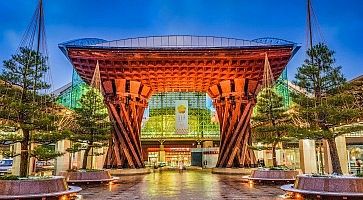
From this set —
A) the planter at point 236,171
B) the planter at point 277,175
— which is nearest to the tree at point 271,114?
the planter at point 277,175

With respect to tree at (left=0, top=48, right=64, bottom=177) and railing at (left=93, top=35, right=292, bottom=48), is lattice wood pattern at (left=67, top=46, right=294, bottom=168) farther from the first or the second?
tree at (left=0, top=48, right=64, bottom=177)

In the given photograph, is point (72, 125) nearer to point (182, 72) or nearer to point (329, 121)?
point (182, 72)

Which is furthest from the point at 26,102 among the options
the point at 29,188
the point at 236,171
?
the point at 236,171

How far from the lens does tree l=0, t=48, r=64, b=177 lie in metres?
12.3

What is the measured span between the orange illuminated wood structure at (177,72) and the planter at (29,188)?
57.9ft

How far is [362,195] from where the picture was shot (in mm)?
10477

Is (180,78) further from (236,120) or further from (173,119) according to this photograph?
(173,119)

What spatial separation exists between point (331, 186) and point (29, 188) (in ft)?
32.8

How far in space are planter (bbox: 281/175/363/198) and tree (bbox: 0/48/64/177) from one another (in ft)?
30.6

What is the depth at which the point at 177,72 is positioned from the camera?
102ft

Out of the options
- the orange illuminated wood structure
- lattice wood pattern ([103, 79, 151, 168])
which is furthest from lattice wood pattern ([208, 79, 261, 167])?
lattice wood pattern ([103, 79, 151, 168])

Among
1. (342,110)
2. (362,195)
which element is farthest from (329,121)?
(362,195)

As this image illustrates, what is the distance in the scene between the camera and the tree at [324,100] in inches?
495

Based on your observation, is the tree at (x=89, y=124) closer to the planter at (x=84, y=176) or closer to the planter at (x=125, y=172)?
the planter at (x=84, y=176)
